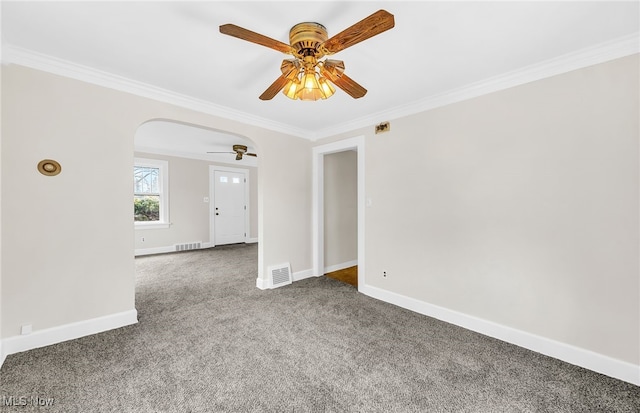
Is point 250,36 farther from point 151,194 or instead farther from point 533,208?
point 151,194

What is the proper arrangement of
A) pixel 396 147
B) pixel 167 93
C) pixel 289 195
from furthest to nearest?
pixel 289 195 < pixel 396 147 < pixel 167 93

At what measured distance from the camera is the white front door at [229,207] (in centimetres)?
709

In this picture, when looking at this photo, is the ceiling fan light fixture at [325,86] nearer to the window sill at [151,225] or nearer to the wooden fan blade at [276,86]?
the wooden fan blade at [276,86]

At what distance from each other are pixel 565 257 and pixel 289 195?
3.18 metres

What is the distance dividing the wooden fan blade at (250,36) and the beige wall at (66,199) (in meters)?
1.86

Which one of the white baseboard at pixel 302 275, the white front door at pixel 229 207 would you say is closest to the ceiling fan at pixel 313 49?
the white baseboard at pixel 302 275

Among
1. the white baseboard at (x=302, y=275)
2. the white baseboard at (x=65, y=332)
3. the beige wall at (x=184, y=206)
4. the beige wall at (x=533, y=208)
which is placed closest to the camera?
the beige wall at (x=533, y=208)

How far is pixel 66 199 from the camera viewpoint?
2.31 meters

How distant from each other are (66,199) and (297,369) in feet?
8.16

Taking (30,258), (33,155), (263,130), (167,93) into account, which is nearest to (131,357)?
(30,258)

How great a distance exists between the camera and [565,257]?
2096 millimetres

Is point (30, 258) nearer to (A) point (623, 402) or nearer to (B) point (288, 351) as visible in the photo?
(B) point (288, 351)

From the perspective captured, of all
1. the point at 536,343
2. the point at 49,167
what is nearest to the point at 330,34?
the point at 49,167

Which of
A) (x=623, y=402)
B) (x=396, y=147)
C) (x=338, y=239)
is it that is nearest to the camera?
(x=623, y=402)
